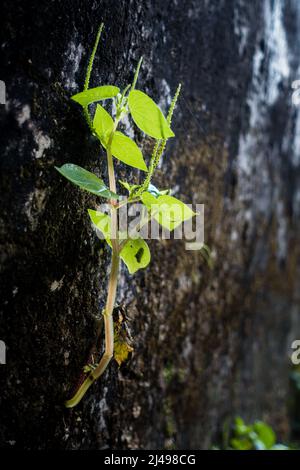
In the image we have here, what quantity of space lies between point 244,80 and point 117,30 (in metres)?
0.76

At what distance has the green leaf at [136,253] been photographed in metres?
0.74

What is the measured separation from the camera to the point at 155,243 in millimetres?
1034

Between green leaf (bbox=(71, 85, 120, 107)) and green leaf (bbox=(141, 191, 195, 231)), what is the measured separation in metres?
0.17

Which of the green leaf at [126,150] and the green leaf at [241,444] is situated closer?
the green leaf at [126,150]

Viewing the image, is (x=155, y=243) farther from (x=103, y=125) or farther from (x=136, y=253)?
(x=103, y=125)

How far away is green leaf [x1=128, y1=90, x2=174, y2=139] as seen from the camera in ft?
2.20

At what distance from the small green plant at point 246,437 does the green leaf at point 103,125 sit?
121 centimetres

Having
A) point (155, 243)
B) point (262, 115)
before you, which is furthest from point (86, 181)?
point (262, 115)

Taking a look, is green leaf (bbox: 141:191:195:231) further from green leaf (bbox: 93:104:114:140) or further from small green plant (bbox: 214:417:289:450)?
small green plant (bbox: 214:417:289:450)

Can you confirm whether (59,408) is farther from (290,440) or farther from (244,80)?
(290,440)

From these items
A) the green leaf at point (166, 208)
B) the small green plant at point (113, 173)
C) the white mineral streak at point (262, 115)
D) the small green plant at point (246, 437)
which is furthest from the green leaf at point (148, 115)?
the small green plant at point (246, 437)

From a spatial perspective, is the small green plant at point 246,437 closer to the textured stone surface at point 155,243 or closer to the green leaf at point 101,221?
the textured stone surface at point 155,243

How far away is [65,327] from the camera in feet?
2.53

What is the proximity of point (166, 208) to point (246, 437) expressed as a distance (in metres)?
1.21
